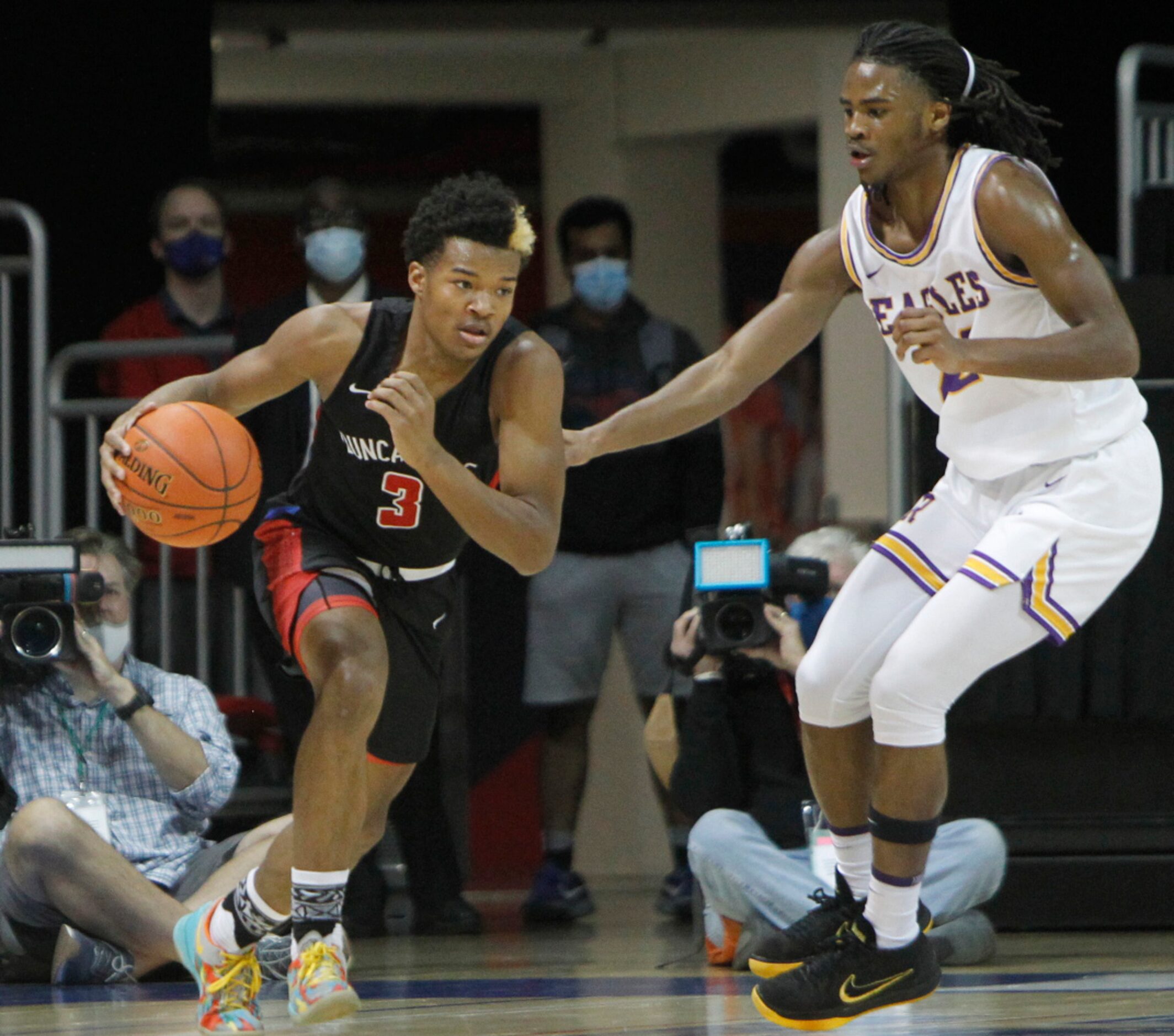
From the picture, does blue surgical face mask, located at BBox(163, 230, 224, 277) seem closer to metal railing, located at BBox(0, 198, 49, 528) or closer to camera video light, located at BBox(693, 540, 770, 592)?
metal railing, located at BBox(0, 198, 49, 528)

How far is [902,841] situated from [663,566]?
2.61m

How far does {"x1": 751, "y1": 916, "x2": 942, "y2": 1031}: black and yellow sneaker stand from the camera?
3.61 meters

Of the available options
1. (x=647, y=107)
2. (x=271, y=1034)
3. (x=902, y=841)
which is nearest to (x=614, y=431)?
(x=902, y=841)

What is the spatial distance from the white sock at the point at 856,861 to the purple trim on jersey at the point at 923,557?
0.53 metres

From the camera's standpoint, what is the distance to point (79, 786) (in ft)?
16.7

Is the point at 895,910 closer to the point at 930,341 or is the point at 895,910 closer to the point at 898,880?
the point at 898,880

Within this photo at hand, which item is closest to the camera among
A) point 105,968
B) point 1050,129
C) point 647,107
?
point 105,968

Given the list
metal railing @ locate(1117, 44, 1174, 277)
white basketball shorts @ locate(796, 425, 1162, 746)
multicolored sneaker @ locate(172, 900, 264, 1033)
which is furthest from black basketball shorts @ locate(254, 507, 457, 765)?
metal railing @ locate(1117, 44, 1174, 277)

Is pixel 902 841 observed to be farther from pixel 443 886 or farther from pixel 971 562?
pixel 443 886

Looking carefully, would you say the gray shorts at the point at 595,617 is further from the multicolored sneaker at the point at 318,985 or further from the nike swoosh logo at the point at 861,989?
the nike swoosh logo at the point at 861,989

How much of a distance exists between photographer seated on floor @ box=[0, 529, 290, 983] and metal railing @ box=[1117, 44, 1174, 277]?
3.11 metres

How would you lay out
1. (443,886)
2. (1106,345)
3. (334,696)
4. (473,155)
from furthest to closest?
(473,155)
(443,886)
(334,696)
(1106,345)

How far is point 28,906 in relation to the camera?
493 centimetres

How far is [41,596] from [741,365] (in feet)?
6.40
